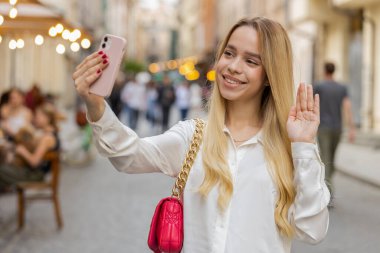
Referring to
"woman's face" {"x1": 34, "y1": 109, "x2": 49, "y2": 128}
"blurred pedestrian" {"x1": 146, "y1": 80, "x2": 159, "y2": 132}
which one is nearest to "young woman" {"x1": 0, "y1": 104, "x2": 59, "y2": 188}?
"woman's face" {"x1": 34, "y1": 109, "x2": 49, "y2": 128}

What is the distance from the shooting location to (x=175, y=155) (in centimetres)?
276

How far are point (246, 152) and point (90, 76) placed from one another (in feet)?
2.05

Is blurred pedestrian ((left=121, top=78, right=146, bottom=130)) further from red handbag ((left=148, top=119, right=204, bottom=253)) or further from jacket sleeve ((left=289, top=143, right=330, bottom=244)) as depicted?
jacket sleeve ((left=289, top=143, right=330, bottom=244))

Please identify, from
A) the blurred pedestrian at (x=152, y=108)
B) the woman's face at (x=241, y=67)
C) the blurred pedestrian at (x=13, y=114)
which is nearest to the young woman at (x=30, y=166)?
the blurred pedestrian at (x=13, y=114)

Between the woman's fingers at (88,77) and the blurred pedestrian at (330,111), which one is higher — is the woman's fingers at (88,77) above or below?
above

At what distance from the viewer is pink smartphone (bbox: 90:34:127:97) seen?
244 cm

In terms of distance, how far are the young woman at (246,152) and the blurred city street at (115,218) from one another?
4.19 m

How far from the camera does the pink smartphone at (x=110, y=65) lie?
2438 mm

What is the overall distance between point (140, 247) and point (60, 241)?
3.12 ft

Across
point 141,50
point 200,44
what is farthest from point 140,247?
point 141,50

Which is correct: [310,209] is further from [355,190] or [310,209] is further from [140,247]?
[355,190]

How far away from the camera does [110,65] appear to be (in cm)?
→ 247

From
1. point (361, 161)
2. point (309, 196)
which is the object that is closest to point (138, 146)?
point (309, 196)

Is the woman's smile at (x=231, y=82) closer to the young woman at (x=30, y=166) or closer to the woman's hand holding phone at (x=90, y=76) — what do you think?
the woman's hand holding phone at (x=90, y=76)
